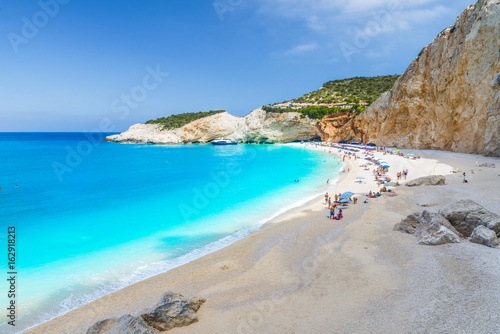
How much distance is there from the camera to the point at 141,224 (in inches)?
626

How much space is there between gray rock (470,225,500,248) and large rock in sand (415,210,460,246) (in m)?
0.49

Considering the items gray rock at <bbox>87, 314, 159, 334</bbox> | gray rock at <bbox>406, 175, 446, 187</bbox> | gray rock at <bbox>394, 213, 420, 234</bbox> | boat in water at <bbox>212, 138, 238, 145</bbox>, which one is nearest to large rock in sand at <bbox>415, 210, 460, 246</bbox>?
gray rock at <bbox>394, 213, 420, 234</bbox>

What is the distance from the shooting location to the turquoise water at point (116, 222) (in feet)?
32.2

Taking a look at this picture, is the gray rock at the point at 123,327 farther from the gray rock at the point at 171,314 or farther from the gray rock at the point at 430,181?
the gray rock at the point at 430,181

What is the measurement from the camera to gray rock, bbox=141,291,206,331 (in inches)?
248

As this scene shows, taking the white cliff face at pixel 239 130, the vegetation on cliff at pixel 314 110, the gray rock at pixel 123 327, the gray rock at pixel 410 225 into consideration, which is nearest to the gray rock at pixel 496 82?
the gray rock at pixel 410 225

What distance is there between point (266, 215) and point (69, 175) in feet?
99.3

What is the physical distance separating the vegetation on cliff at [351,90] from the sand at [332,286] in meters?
66.1

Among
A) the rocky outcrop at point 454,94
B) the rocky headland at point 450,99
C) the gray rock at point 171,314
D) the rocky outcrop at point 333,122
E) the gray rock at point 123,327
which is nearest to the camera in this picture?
the gray rock at point 123,327

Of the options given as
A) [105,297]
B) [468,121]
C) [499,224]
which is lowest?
[105,297]

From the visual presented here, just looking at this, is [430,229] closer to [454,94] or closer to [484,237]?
[484,237]

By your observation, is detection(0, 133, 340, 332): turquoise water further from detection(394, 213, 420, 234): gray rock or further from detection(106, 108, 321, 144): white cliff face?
detection(106, 108, 321, 144): white cliff face

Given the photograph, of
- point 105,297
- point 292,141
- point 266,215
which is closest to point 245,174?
point 266,215

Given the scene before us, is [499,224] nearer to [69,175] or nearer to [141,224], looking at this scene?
[141,224]
